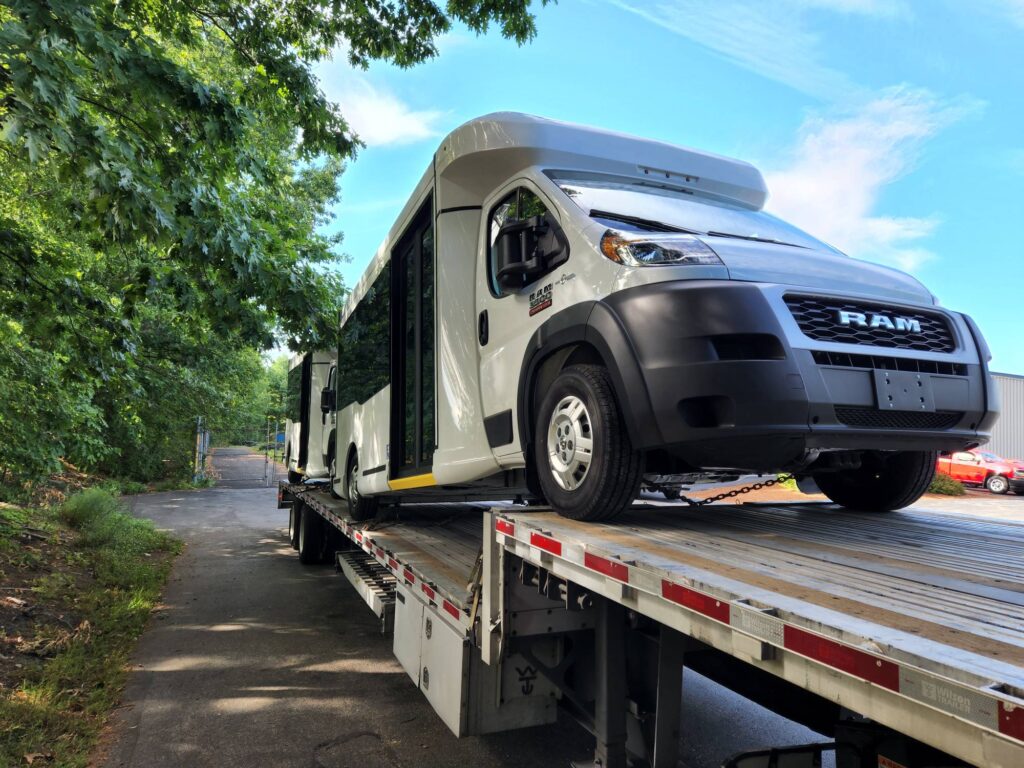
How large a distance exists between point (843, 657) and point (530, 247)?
2715 millimetres

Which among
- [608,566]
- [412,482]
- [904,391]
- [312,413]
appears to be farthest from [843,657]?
[312,413]

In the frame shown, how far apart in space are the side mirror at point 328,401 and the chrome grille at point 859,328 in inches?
282

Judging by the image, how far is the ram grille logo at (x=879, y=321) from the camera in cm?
278

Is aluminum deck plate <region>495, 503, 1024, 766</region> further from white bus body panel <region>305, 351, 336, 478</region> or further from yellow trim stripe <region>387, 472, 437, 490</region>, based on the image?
white bus body panel <region>305, 351, 336, 478</region>

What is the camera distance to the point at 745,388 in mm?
2621

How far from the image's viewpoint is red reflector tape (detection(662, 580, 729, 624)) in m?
1.75

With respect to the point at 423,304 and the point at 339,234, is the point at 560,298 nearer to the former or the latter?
the point at 423,304

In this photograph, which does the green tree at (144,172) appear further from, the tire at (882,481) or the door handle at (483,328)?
the tire at (882,481)

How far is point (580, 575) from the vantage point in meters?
2.51

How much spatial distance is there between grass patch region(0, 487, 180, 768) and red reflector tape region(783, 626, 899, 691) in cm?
421

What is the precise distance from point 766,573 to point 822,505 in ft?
7.81

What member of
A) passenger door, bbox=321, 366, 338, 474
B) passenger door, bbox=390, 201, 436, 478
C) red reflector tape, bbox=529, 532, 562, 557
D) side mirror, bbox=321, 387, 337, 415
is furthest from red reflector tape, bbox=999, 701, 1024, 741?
side mirror, bbox=321, 387, 337, 415

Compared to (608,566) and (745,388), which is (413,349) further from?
(608,566)

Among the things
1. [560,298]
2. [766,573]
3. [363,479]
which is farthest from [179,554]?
[766,573]
